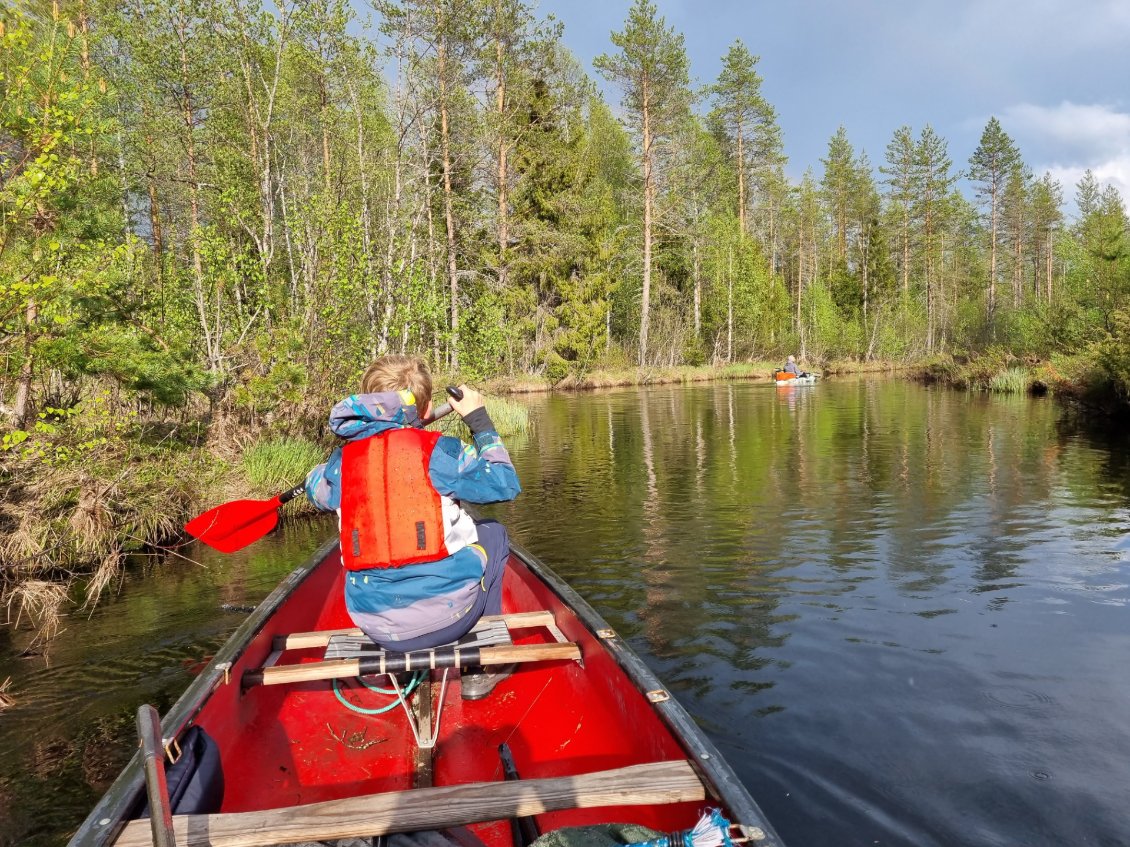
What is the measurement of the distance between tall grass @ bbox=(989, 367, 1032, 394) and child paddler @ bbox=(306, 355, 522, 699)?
26.7m

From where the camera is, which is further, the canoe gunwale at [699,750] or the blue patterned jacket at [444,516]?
the blue patterned jacket at [444,516]

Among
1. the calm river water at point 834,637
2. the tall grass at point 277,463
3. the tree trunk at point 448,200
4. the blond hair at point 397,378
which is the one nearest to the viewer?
the blond hair at point 397,378

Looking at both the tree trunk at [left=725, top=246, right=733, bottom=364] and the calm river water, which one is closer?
the calm river water

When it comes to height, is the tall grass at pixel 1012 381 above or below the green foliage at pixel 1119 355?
below

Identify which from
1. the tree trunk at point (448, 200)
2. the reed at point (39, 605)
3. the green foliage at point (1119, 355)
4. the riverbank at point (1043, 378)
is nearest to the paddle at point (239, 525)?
the reed at point (39, 605)

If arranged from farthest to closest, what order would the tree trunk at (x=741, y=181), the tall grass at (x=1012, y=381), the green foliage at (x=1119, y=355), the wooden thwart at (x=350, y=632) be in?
the tree trunk at (x=741, y=181)
the tall grass at (x=1012, y=381)
the green foliage at (x=1119, y=355)
the wooden thwart at (x=350, y=632)

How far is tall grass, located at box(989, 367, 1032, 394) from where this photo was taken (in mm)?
24844

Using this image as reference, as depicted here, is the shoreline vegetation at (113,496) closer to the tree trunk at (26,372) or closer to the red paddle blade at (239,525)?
the tree trunk at (26,372)

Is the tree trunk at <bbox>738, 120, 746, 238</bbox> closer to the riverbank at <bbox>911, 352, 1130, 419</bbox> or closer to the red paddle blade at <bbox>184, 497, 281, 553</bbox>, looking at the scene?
the riverbank at <bbox>911, 352, 1130, 419</bbox>

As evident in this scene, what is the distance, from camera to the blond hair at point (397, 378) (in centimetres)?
310

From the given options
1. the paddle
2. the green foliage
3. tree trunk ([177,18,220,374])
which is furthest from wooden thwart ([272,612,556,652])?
the green foliage

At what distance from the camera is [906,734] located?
4117 millimetres

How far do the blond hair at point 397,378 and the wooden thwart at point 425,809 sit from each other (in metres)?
1.51

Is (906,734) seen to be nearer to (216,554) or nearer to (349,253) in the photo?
(216,554)
